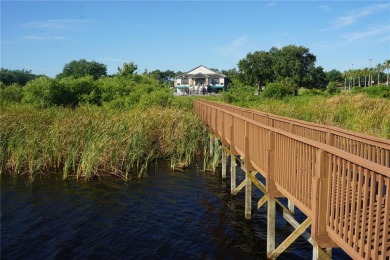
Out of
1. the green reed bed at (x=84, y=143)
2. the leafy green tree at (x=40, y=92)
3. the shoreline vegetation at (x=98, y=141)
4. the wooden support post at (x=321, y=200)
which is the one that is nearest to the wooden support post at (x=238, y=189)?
the shoreline vegetation at (x=98, y=141)

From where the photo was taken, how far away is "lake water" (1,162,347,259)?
6855 mm

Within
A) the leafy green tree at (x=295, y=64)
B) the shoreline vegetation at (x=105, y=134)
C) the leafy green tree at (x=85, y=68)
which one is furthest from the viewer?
the leafy green tree at (x=85, y=68)

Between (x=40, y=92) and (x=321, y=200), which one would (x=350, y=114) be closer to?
(x=321, y=200)

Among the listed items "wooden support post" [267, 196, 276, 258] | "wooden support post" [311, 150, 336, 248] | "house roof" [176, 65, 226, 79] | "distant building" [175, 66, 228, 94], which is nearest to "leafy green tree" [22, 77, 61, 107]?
"wooden support post" [267, 196, 276, 258]

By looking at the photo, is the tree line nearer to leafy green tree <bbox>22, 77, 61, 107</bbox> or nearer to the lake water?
leafy green tree <bbox>22, 77, 61, 107</bbox>

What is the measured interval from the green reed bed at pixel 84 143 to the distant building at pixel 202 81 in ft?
226

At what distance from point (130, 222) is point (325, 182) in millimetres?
5400

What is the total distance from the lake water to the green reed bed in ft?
2.11

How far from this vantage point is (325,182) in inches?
167

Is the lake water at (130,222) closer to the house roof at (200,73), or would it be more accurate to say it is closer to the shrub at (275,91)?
the shrub at (275,91)

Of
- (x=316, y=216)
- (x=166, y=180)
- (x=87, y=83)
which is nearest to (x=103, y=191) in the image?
(x=166, y=180)

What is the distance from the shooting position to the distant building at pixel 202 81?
85125 millimetres

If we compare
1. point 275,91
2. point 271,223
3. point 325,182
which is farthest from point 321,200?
point 275,91

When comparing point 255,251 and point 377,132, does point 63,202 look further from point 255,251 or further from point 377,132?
point 377,132
